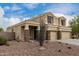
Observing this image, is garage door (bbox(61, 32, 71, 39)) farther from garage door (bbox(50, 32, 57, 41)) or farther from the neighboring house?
garage door (bbox(50, 32, 57, 41))

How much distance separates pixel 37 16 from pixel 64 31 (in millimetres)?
1304

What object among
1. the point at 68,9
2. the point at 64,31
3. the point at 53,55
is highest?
the point at 68,9

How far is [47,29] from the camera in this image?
14.6 m

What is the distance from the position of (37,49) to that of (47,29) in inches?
37.3

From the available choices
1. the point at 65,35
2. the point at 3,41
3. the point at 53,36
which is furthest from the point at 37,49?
the point at 3,41

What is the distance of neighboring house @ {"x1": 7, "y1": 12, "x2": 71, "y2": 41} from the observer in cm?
1448

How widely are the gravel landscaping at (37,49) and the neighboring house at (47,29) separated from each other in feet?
0.95

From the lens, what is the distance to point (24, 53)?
14.2m

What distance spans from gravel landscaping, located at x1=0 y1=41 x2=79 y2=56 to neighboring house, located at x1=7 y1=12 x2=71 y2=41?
0.95ft

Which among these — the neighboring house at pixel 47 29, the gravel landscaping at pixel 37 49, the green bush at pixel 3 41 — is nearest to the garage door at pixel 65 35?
the neighboring house at pixel 47 29

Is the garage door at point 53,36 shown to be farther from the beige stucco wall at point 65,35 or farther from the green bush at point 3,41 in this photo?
the green bush at point 3,41

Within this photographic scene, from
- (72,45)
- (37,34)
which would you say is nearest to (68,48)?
(72,45)

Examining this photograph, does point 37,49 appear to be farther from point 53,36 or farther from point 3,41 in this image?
point 3,41

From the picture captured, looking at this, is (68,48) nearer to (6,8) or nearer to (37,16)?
(37,16)
